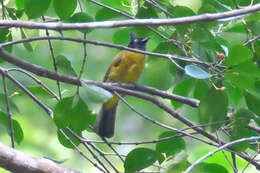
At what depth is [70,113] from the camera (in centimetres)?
239

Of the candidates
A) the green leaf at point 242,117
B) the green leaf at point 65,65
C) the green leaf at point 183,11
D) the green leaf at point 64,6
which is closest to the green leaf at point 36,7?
the green leaf at point 64,6

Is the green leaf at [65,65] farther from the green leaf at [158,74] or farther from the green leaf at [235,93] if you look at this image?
the green leaf at [235,93]

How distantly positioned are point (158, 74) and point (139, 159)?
529mm

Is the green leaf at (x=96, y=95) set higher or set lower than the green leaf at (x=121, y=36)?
higher

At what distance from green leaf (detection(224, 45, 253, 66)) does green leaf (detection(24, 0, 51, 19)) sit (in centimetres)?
100

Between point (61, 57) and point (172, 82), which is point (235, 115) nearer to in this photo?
point (172, 82)

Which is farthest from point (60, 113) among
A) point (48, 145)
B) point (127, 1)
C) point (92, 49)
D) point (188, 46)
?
point (92, 49)

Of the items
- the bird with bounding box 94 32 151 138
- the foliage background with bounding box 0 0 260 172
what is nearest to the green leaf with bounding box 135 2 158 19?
the foliage background with bounding box 0 0 260 172

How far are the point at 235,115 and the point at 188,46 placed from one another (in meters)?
0.43

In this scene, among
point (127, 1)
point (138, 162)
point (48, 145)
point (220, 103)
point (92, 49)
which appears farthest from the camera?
point (92, 49)

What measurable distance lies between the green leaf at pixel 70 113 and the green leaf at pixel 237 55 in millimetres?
757

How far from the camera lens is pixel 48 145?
694 cm

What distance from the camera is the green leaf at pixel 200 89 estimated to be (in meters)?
2.59

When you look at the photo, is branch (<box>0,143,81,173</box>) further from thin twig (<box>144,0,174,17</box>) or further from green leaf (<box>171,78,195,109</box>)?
thin twig (<box>144,0,174,17</box>)
